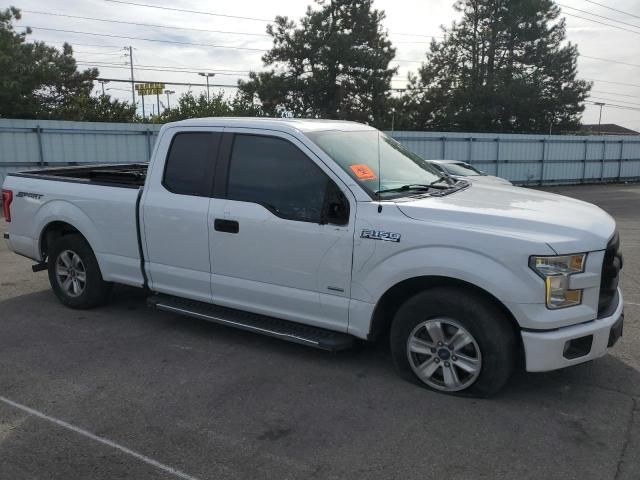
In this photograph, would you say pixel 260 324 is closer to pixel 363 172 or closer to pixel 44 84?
pixel 363 172

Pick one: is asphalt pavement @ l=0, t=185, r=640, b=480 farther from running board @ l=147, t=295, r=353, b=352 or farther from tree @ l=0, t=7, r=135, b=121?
tree @ l=0, t=7, r=135, b=121

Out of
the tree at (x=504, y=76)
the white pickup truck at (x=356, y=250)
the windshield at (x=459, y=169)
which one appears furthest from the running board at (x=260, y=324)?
the tree at (x=504, y=76)

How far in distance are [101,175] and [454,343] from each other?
14.2 feet

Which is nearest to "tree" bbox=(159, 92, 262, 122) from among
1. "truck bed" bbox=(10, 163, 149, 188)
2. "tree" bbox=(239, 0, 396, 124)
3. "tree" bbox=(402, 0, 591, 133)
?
"tree" bbox=(239, 0, 396, 124)

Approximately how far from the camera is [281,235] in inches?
174

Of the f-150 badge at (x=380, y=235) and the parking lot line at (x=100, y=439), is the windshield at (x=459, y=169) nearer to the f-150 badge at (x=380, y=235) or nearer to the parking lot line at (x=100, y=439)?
the f-150 badge at (x=380, y=235)

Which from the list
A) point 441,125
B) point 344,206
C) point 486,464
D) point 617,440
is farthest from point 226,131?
point 441,125

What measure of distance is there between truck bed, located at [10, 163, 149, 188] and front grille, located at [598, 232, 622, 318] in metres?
3.96

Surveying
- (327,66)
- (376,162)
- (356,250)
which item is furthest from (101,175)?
(327,66)

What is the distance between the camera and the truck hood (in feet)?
12.0

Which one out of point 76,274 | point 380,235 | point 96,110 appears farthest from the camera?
point 96,110

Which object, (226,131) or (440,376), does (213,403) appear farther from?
(226,131)

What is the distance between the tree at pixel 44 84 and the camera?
28.5 meters

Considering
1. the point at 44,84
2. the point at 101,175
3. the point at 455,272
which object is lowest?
the point at 455,272
